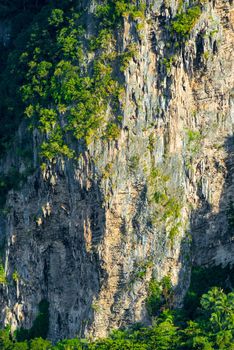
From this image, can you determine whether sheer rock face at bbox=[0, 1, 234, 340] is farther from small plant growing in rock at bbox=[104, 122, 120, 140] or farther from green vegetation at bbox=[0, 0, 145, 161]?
green vegetation at bbox=[0, 0, 145, 161]

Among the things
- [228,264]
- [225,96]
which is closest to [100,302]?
[228,264]

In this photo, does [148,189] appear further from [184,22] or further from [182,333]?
[184,22]

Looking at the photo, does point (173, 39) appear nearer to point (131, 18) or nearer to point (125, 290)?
point (131, 18)

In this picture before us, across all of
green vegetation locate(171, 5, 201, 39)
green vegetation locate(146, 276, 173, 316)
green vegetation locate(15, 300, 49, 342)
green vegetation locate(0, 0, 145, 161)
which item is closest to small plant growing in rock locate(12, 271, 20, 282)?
green vegetation locate(15, 300, 49, 342)

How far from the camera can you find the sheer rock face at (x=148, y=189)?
254ft

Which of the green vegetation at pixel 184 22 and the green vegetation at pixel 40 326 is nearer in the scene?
the green vegetation at pixel 184 22

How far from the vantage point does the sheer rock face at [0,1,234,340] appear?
7756cm

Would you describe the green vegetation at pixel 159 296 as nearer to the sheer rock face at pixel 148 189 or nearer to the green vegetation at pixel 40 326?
the sheer rock face at pixel 148 189

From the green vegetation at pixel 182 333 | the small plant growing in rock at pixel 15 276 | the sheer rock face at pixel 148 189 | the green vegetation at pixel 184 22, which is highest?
the green vegetation at pixel 184 22

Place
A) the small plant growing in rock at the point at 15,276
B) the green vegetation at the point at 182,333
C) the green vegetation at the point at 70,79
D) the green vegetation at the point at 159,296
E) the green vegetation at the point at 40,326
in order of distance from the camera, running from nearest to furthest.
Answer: the green vegetation at the point at 182,333, the green vegetation at the point at 159,296, the green vegetation at the point at 70,79, the green vegetation at the point at 40,326, the small plant growing in rock at the point at 15,276

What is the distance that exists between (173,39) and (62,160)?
737 cm

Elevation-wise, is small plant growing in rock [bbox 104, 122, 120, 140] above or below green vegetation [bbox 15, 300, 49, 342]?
above

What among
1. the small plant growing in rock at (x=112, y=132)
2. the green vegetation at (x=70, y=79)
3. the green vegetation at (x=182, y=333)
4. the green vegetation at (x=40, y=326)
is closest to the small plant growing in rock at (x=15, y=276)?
the green vegetation at (x=40, y=326)

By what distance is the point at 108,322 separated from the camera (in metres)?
77.5
